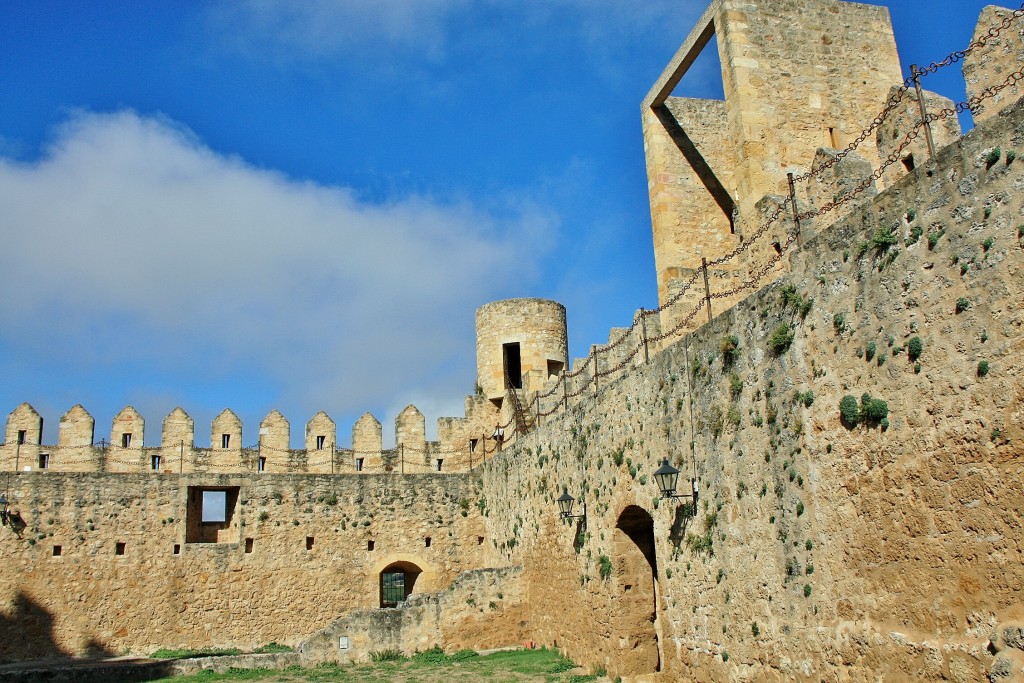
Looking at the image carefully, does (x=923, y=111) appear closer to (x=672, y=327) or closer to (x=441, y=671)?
(x=672, y=327)

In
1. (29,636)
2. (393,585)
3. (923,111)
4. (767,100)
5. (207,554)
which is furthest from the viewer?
(393,585)

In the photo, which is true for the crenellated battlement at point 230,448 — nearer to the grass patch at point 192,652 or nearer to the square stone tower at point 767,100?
the grass patch at point 192,652

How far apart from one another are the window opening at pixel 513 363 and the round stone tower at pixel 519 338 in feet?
0.09

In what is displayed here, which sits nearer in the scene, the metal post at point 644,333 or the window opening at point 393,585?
the metal post at point 644,333

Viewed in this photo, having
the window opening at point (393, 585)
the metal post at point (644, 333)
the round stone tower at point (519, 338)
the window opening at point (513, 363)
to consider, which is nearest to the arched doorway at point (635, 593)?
the metal post at point (644, 333)

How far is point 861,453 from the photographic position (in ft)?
26.1

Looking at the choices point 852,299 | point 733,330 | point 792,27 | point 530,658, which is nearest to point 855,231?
point 852,299

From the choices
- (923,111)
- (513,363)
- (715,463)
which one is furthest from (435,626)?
(923,111)

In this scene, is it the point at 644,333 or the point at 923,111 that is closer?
the point at 923,111

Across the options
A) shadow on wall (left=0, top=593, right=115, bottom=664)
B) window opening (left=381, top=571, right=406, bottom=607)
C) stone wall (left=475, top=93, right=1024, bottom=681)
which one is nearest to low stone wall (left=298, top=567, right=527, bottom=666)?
stone wall (left=475, top=93, right=1024, bottom=681)

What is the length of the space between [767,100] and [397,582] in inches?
758

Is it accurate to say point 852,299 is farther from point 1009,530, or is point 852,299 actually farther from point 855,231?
point 1009,530

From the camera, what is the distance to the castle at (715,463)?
7102 millimetres

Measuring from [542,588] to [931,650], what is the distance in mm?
9763
